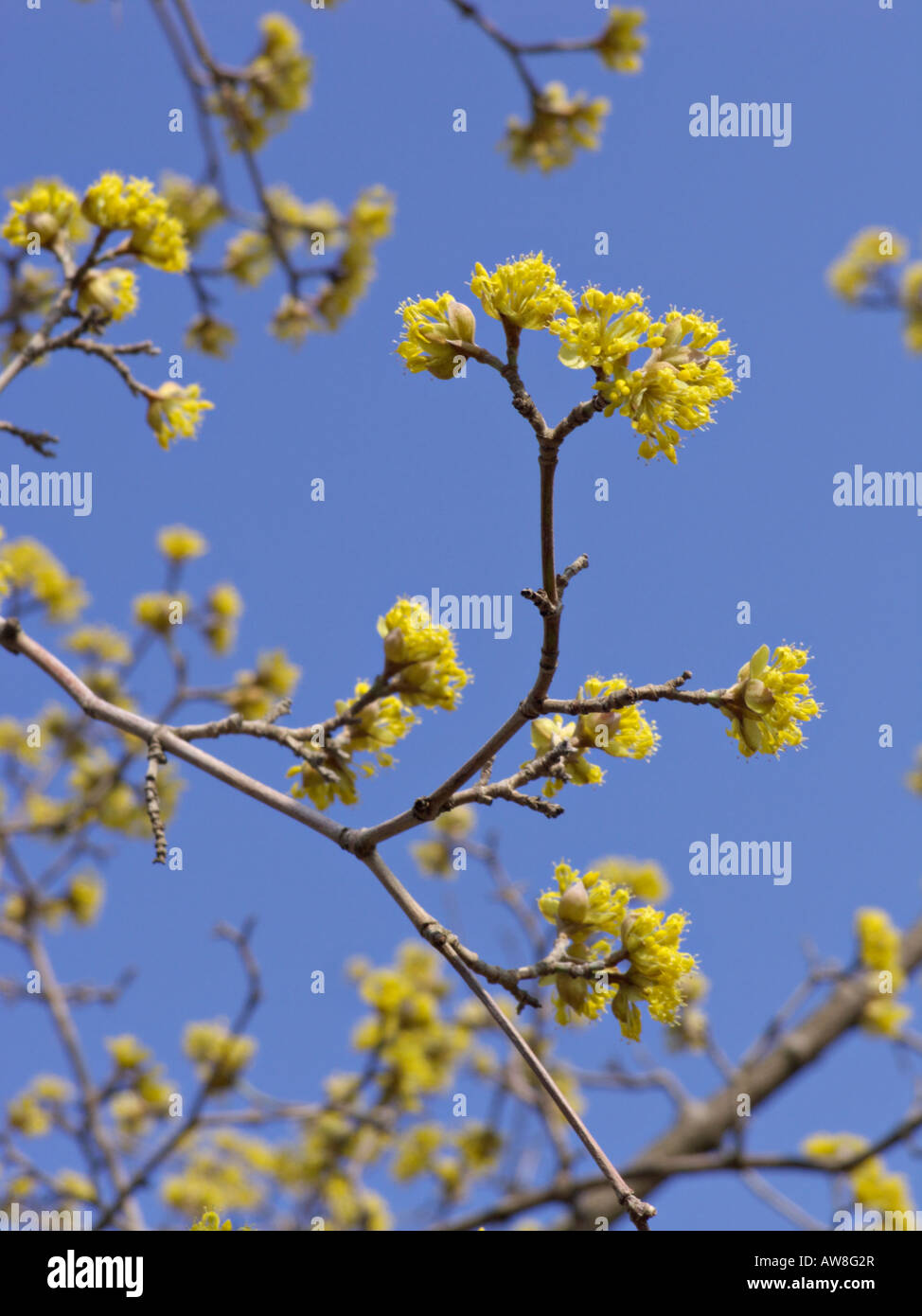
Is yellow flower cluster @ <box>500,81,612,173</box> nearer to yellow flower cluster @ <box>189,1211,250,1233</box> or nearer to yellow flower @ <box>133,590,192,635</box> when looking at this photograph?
yellow flower @ <box>133,590,192,635</box>

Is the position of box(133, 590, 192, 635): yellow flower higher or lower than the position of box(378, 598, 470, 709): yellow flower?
higher

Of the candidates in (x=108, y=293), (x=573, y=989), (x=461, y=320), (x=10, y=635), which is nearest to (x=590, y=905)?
(x=573, y=989)

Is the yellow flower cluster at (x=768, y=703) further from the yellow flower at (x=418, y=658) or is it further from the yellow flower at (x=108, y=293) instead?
the yellow flower at (x=108, y=293)

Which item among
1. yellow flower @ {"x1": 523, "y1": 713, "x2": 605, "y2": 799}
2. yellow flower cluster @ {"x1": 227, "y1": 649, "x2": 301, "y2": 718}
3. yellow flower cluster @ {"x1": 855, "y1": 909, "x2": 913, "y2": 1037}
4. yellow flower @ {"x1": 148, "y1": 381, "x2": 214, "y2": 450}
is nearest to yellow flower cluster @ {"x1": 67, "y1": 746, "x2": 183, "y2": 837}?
yellow flower cluster @ {"x1": 227, "y1": 649, "x2": 301, "y2": 718}

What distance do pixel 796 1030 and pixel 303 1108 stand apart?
3.88 m

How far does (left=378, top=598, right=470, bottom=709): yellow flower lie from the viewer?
266 centimetres

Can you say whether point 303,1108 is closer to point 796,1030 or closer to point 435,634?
point 435,634

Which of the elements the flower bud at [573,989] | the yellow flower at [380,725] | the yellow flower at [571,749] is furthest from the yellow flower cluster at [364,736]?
the flower bud at [573,989]

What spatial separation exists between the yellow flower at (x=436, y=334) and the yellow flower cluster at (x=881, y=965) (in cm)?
611

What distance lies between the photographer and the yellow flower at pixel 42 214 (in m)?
3.64

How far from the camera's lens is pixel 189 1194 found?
830cm

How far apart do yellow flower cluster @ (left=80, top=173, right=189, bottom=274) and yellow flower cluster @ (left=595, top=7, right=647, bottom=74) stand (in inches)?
135

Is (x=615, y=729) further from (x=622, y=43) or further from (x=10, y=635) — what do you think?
(x=622, y=43)
